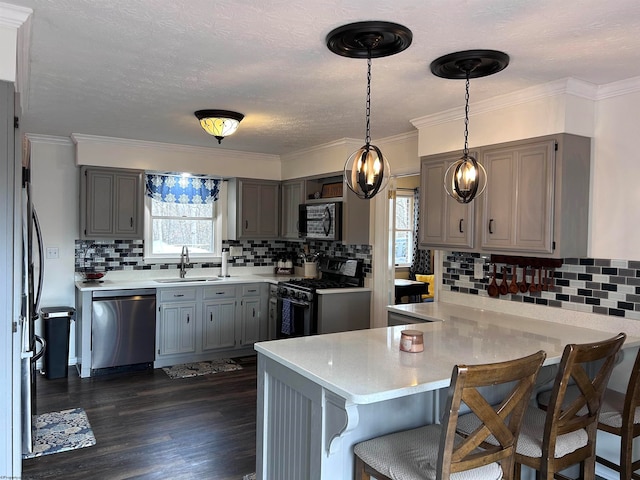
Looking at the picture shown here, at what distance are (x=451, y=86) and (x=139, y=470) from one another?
9.85 ft

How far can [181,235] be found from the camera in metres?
5.88

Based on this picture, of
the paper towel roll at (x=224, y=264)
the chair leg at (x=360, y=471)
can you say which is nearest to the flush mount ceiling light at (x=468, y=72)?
the chair leg at (x=360, y=471)

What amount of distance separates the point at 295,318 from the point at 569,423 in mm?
3300

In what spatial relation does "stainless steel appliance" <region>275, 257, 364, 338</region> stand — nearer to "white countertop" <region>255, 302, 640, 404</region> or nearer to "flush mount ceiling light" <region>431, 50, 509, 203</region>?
"white countertop" <region>255, 302, 640, 404</region>

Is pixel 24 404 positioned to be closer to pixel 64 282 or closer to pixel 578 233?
pixel 64 282

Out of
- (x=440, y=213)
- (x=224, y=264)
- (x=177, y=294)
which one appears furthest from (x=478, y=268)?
(x=224, y=264)

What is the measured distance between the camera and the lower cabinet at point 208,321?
201 inches

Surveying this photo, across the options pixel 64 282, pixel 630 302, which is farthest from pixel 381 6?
pixel 64 282

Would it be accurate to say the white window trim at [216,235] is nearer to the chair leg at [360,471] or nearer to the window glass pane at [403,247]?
the window glass pane at [403,247]

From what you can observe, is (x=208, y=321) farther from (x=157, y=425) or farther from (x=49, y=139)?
(x=49, y=139)

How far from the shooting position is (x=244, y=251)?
621cm

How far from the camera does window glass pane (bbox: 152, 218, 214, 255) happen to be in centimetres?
572

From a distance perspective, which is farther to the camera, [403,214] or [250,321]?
[403,214]

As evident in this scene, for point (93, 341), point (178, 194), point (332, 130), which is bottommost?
point (93, 341)
